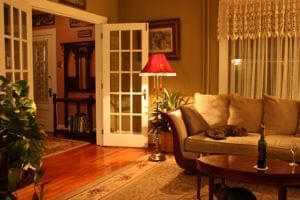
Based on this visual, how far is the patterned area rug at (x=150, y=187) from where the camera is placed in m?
3.29

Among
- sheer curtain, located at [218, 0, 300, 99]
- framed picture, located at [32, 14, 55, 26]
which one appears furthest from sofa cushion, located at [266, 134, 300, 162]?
framed picture, located at [32, 14, 55, 26]

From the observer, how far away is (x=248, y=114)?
4266mm

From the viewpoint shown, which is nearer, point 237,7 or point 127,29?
point 237,7

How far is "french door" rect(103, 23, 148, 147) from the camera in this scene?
552cm

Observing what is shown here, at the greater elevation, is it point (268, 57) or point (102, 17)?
point (102, 17)

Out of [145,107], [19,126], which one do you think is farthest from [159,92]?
[19,126]

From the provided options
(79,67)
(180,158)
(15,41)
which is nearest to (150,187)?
(180,158)

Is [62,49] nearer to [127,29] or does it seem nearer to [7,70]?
[127,29]

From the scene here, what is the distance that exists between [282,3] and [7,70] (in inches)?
144

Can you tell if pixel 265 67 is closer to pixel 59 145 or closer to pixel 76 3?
pixel 76 3

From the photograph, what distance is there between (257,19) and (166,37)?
1.51m

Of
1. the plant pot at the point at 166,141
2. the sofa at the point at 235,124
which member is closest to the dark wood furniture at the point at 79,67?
the plant pot at the point at 166,141

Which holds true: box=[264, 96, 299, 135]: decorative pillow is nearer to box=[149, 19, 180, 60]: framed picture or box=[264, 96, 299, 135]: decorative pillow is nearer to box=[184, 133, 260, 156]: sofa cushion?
box=[184, 133, 260, 156]: sofa cushion

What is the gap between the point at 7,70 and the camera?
3.65m
